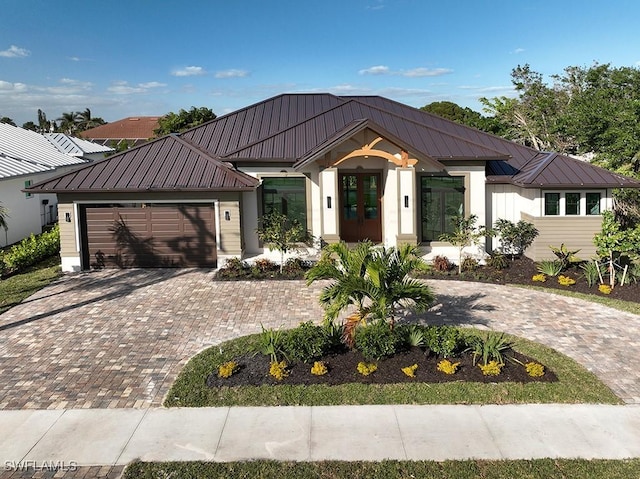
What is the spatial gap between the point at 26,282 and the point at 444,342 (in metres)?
12.3

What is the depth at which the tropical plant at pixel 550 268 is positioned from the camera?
1518 cm

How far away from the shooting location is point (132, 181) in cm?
1667

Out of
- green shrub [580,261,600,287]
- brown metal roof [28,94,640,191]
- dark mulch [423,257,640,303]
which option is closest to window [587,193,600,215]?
brown metal roof [28,94,640,191]

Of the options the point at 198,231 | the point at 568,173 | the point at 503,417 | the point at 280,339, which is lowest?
the point at 503,417

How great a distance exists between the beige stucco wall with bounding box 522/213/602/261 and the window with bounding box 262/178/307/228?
737 centimetres

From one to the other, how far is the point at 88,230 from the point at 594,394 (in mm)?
14583

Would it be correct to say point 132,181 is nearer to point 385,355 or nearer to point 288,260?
point 288,260

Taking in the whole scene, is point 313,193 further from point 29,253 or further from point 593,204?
point 29,253

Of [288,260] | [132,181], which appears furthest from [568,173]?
[132,181]

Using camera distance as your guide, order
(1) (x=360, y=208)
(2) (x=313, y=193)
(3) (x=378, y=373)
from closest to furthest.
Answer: (3) (x=378, y=373)
(2) (x=313, y=193)
(1) (x=360, y=208)

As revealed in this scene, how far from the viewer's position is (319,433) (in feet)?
23.7

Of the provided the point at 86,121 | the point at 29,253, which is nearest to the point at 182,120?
the point at 29,253

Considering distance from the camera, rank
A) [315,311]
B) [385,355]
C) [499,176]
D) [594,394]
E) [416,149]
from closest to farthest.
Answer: [594,394] < [385,355] < [315,311] < [416,149] < [499,176]

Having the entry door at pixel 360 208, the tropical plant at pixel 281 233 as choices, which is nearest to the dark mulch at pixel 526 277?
the entry door at pixel 360 208
